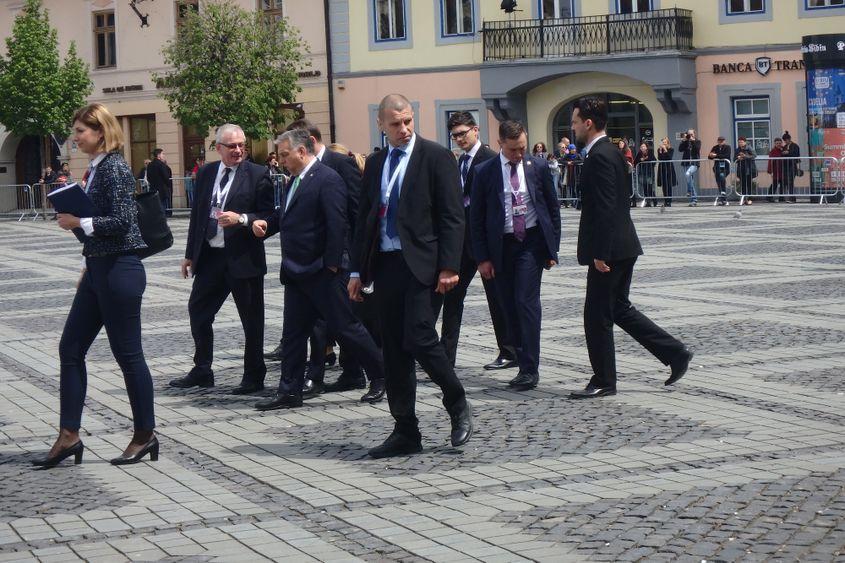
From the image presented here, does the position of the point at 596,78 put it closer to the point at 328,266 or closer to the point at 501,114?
the point at 501,114

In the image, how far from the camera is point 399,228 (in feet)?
26.3

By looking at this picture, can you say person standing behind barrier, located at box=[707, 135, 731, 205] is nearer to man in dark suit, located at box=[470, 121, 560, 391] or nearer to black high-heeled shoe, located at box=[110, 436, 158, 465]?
man in dark suit, located at box=[470, 121, 560, 391]

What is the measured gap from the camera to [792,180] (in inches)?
1300

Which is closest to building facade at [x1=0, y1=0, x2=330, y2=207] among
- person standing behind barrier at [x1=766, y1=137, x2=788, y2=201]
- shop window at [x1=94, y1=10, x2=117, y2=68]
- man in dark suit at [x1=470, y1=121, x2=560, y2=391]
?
shop window at [x1=94, y1=10, x2=117, y2=68]

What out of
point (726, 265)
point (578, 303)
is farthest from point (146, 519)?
point (726, 265)

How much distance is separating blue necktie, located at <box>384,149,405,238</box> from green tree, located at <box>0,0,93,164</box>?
36109 mm

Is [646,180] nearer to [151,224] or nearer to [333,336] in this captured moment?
[333,336]

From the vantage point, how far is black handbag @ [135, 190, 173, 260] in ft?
26.9

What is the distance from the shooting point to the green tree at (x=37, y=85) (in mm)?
42812

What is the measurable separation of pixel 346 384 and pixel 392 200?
2.81 m

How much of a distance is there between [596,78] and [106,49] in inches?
661

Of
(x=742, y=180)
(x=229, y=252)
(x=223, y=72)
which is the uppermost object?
(x=223, y=72)

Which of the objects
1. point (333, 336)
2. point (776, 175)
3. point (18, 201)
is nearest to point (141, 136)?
point (18, 201)

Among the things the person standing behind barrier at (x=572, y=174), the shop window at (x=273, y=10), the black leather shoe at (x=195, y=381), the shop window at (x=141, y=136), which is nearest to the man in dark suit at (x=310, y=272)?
the black leather shoe at (x=195, y=381)
